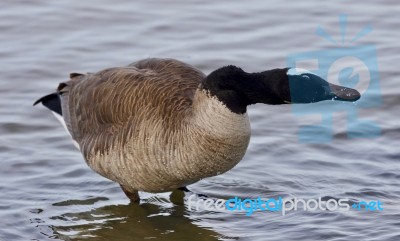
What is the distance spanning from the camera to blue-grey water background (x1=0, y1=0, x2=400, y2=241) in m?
9.14

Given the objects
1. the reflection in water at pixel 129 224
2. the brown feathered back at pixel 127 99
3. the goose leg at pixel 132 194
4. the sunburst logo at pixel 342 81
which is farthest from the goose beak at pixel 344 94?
the sunburst logo at pixel 342 81

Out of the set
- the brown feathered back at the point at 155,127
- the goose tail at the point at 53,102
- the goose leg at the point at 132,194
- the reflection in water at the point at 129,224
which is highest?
the goose tail at the point at 53,102

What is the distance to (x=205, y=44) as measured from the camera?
45.6ft

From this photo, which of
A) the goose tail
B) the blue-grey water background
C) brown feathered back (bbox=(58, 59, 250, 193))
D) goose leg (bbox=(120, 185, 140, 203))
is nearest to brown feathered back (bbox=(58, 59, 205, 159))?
brown feathered back (bbox=(58, 59, 250, 193))

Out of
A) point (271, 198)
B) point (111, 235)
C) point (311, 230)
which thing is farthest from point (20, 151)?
point (311, 230)

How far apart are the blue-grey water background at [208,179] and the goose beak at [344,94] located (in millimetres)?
1470

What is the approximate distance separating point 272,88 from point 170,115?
3.69 ft

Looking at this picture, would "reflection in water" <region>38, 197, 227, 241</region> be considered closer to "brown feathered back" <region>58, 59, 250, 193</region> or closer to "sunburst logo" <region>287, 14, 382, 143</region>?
"brown feathered back" <region>58, 59, 250, 193</region>

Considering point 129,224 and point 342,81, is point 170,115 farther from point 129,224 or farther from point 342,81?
point 342,81

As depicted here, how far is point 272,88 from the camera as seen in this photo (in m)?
7.98

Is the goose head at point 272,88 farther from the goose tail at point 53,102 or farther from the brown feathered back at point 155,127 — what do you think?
the goose tail at point 53,102

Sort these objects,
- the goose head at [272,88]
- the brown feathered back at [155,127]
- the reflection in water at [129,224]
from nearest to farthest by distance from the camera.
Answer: the goose head at [272,88] → the brown feathered back at [155,127] → the reflection in water at [129,224]

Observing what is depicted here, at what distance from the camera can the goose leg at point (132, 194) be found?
31.3 ft

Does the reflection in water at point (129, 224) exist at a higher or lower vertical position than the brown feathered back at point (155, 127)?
lower
